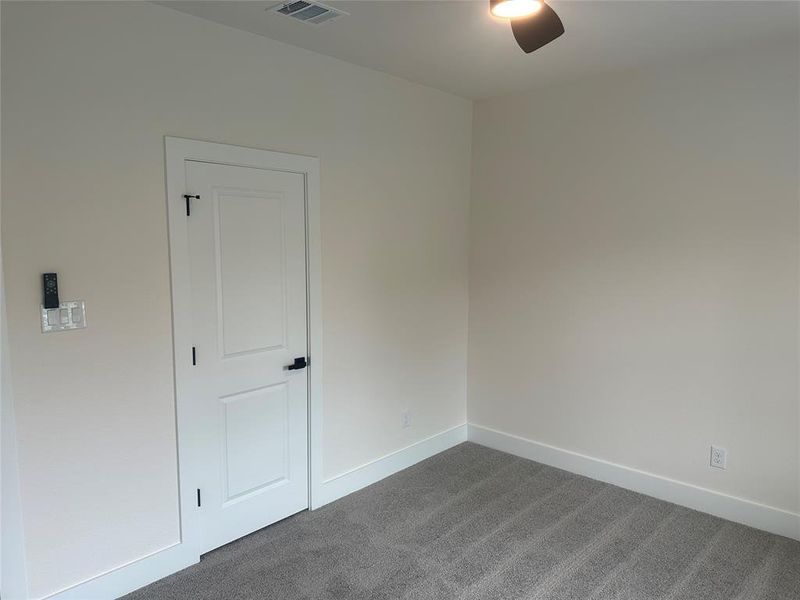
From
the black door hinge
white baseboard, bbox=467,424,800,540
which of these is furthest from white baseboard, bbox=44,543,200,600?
white baseboard, bbox=467,424,800,540

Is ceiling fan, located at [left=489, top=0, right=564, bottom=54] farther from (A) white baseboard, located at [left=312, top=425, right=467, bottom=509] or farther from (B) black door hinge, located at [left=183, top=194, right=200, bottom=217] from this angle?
(A) white baseboard, located at [left=312, top=425, right=467, bottom=509]

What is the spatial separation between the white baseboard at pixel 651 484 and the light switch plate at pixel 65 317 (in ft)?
9.72

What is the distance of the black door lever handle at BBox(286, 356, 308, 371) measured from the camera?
302 centimetres

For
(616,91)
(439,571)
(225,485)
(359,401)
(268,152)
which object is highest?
(616,91)

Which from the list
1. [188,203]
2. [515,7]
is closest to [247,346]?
[188,203]

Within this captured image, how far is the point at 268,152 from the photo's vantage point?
2793 mm

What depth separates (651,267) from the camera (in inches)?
128

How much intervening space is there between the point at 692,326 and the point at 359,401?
2.06 meters

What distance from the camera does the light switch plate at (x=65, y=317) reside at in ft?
6.95

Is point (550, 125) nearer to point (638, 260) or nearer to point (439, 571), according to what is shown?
point (638, 260)

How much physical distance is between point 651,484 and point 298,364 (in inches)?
91.1

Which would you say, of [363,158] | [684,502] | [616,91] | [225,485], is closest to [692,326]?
[684,502]

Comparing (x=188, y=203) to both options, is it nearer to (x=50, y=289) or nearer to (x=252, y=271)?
(x=252, y=271)

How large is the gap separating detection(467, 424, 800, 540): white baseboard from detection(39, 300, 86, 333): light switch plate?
296 centimetres
